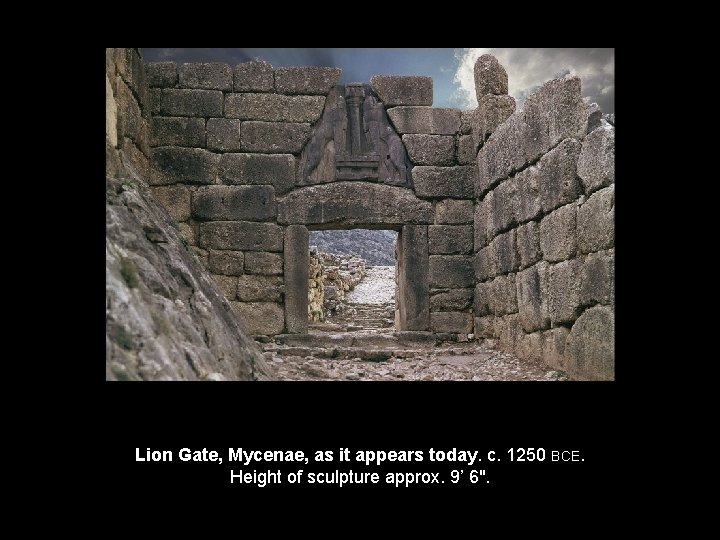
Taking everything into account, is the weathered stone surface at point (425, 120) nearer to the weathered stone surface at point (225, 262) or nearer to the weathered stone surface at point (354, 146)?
the weathered stone surface at point (354, 146)

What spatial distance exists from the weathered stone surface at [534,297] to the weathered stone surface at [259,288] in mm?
2777

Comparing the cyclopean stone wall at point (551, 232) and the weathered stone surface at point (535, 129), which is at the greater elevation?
the weathered stone surface at point (535, 129)

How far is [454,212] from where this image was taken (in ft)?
25.2

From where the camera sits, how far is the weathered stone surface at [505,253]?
20.8 ft

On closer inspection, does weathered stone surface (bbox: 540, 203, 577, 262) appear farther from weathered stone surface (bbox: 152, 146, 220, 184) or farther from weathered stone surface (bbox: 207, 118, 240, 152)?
A: weathered stone surface (bbox: 152, 146, 220, 184)

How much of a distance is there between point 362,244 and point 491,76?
112 feet

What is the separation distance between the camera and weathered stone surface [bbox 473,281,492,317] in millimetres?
7164

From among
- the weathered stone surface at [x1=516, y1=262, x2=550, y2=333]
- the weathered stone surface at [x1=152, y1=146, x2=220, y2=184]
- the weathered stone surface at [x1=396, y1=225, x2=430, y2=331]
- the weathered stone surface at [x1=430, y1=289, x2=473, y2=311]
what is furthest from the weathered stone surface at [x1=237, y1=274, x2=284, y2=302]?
the weathered stone surface at [x1=516, y1=262, x2=550, y2=333]

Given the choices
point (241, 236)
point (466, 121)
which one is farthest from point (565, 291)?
point (241, 236)

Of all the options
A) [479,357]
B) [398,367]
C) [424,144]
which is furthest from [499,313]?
[424,144]

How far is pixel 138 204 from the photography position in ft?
15.1

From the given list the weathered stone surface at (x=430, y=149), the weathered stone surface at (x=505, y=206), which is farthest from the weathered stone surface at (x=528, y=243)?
the weathered stone surface at (x=430, y=149)

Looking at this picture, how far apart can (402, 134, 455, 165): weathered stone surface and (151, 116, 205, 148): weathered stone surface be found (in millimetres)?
2449

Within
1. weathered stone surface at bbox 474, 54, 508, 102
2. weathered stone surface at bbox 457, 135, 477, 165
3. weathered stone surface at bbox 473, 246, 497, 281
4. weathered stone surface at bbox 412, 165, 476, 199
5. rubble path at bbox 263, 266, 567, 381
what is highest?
weathered stone surface at bbox 474, 54, 508, 102
